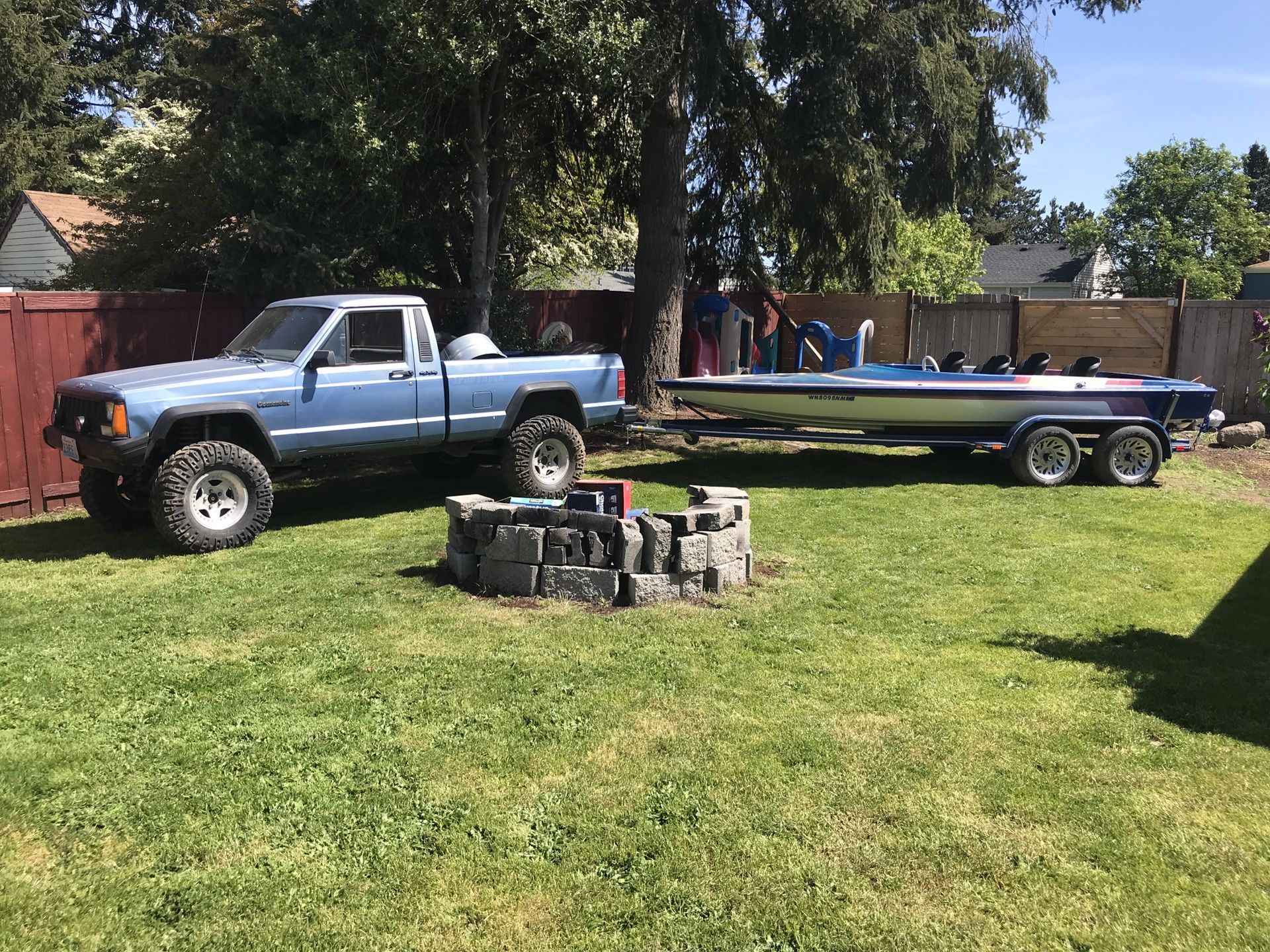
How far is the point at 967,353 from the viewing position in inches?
623

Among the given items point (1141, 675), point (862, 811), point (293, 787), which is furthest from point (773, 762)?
point (1141, 675)

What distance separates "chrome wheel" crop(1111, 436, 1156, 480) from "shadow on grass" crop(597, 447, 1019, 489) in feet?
3.60

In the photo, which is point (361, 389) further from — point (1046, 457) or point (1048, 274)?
point (1048, 274)

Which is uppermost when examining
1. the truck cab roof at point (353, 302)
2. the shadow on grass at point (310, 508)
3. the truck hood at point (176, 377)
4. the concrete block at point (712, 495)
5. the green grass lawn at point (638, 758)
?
the truck cab roof at point (353, 302)

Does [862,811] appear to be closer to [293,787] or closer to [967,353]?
[293,787]

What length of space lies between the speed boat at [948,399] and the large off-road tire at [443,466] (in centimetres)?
246

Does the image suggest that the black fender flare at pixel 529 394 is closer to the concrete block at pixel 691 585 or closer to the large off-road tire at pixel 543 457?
the large off-road tire at pixel 543 457

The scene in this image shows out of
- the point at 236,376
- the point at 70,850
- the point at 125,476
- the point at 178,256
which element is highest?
the point at 178,256

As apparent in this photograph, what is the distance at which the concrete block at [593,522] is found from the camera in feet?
19.7

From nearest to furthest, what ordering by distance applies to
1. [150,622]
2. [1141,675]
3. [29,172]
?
[1141,675] < [150,622] < [29,172]

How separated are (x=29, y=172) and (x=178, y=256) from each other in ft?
67.1

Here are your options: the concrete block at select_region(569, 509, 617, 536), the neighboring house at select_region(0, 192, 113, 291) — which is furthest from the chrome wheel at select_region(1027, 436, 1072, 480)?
the neighboring house at select_region(0, 192, 113, 291)

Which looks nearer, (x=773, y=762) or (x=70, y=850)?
(x=70, y=850)

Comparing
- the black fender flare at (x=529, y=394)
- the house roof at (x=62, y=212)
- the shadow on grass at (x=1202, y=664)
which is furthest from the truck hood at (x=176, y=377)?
the house roof at (x=62, y=212)
